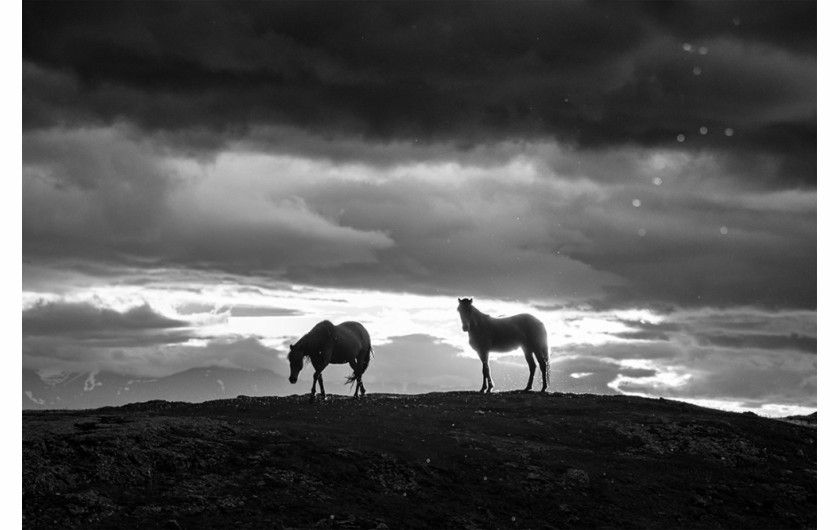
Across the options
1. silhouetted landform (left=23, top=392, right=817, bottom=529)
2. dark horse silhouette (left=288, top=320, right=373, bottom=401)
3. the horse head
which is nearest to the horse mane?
dark horse silhouette (left=288, top=320, right=373, bottom=401)

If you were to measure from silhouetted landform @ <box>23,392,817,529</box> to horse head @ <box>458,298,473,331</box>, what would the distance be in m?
8.93

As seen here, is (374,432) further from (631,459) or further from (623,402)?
(623,402)

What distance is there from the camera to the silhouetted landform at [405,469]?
68.5ft

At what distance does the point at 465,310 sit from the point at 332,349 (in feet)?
26.2

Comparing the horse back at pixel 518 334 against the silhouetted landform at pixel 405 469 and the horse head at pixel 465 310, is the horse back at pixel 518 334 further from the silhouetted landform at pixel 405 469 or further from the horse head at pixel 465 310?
the silhouetted landform at pixel 405 469

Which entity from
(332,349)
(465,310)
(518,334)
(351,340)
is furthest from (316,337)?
(518,334)

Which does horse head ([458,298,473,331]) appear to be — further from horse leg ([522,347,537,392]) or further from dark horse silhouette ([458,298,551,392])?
horse leg ([522,347,537,392])

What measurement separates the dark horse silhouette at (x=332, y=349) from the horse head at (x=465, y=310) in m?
5.51

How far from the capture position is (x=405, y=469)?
2447cm

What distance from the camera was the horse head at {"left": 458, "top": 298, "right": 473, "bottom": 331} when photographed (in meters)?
43.1

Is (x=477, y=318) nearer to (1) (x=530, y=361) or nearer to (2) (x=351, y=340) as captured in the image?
(1) (x=530, y=361)

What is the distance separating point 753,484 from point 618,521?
7.71 m

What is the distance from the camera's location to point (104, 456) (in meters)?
22.2

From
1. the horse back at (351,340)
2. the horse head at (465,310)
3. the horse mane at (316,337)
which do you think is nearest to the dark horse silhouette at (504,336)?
the horse head at (465,310)
